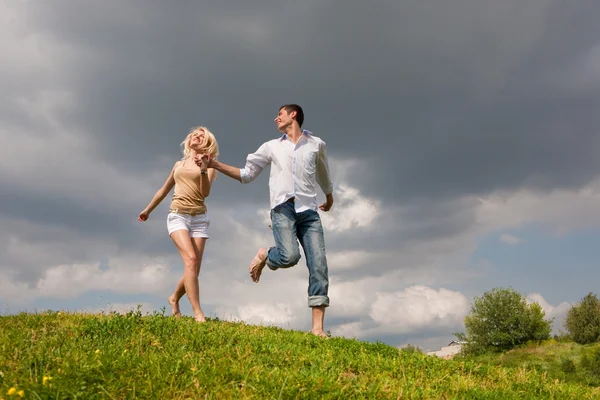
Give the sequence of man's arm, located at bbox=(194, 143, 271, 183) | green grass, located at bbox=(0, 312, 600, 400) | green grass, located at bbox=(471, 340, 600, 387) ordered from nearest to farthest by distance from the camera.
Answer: green grass, located at bbox=(0, 312, 600, 400), man's arm, located at bbox=(194, 143, 271, 183), green grass, located at bbox=(471, 340, 600, 387)

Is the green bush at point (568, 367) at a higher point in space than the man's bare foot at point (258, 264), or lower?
higher

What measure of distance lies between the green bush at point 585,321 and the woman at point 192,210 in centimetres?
5723

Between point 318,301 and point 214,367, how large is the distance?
3939 mm

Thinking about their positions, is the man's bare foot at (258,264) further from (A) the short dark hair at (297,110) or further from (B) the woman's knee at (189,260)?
(A) the short dark hair at (297,110)

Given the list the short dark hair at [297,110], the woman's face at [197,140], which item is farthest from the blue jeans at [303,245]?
the woman's face at [197,140]

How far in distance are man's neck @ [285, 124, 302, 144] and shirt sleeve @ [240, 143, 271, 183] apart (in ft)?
1.49

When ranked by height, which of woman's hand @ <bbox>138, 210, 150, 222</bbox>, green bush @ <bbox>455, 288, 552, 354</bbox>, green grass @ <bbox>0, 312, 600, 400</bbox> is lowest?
green grass @ <bbox>0, 312, 600, 400</bbox>

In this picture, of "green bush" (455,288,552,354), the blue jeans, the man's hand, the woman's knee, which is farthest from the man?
"green bush" (455,288,552,354)

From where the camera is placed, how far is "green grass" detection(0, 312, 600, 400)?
4527 millimetres

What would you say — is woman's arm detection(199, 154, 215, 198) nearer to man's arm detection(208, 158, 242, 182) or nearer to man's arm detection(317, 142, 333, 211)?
man's arm detection(208, 158, 242, 182)

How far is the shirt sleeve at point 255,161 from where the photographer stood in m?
9.42

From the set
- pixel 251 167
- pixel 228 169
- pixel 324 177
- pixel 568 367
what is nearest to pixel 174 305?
pixel 228 169

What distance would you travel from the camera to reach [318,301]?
352 inches

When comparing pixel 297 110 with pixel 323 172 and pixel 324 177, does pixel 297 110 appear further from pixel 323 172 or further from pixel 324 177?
pixel 324 177
